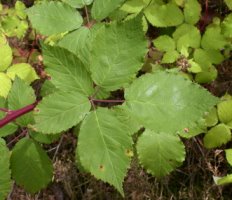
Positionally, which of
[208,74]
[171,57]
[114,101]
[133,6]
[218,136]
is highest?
[114,101]

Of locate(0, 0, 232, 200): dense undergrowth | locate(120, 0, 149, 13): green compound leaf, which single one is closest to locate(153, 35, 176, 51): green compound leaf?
locate(0, 0, 232, 200): dense undergrowth

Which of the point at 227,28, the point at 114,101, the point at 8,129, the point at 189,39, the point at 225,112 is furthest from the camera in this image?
the point at 189,39

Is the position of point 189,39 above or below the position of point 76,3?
below

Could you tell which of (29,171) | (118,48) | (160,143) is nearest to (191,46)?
(160,143)

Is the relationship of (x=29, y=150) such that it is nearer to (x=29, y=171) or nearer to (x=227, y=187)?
(x=29, y=171)

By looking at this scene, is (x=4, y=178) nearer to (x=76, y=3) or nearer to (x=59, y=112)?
(x=59, y=112)

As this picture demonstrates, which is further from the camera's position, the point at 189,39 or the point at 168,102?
the point at 189,39

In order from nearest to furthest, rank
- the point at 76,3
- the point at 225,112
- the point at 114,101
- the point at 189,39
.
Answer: the point at 114,101 < the point at 76,3 < the point at 225,112 < the point at 189,39

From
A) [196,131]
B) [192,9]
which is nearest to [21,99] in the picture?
[196,131]

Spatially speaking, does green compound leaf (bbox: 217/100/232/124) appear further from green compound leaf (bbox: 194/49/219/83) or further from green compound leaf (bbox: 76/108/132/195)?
green compound leaf (bbox: 76/108/132/195)
